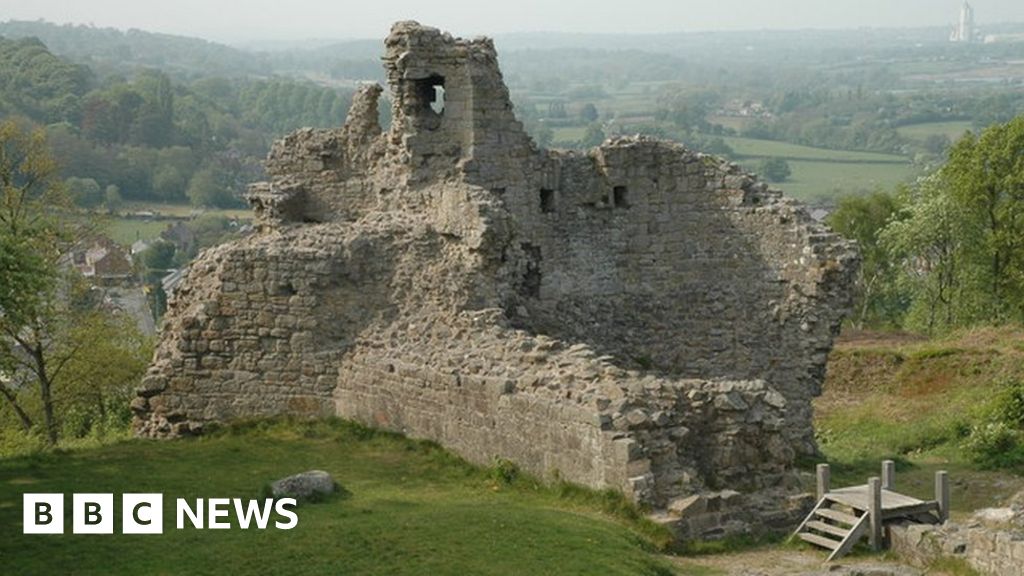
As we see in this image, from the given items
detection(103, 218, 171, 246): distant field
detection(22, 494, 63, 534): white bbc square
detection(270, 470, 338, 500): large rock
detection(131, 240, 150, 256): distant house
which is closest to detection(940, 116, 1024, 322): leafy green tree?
detection(270, 470, 338, 500): large rock

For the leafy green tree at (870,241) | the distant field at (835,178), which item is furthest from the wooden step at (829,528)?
the distant field at (835,178)

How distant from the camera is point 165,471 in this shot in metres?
24.1

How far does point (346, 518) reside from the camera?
2075 cm

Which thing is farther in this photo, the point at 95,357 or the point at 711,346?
the point at 95,357

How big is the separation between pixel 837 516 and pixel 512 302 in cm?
742

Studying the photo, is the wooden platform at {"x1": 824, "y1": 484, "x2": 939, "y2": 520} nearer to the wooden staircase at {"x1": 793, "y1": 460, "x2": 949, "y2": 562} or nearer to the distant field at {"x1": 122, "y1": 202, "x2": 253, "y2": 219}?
the wooden staircase at {"x1": 793, "y1": 460, "x2": 949, "y2": 562}

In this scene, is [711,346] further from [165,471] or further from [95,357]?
[95,357]

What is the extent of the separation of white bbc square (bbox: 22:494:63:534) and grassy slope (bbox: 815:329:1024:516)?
42.4 feet

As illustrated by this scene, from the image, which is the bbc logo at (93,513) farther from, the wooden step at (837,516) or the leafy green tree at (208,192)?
the leafy green tree at (208,192)

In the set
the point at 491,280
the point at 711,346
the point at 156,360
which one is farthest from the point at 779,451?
the point at 156,360

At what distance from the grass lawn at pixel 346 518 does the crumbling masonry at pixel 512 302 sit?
572mm

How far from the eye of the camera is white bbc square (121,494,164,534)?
66.9 ft

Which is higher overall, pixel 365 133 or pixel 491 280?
pixel 365 133

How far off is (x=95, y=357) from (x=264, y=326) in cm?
1419
